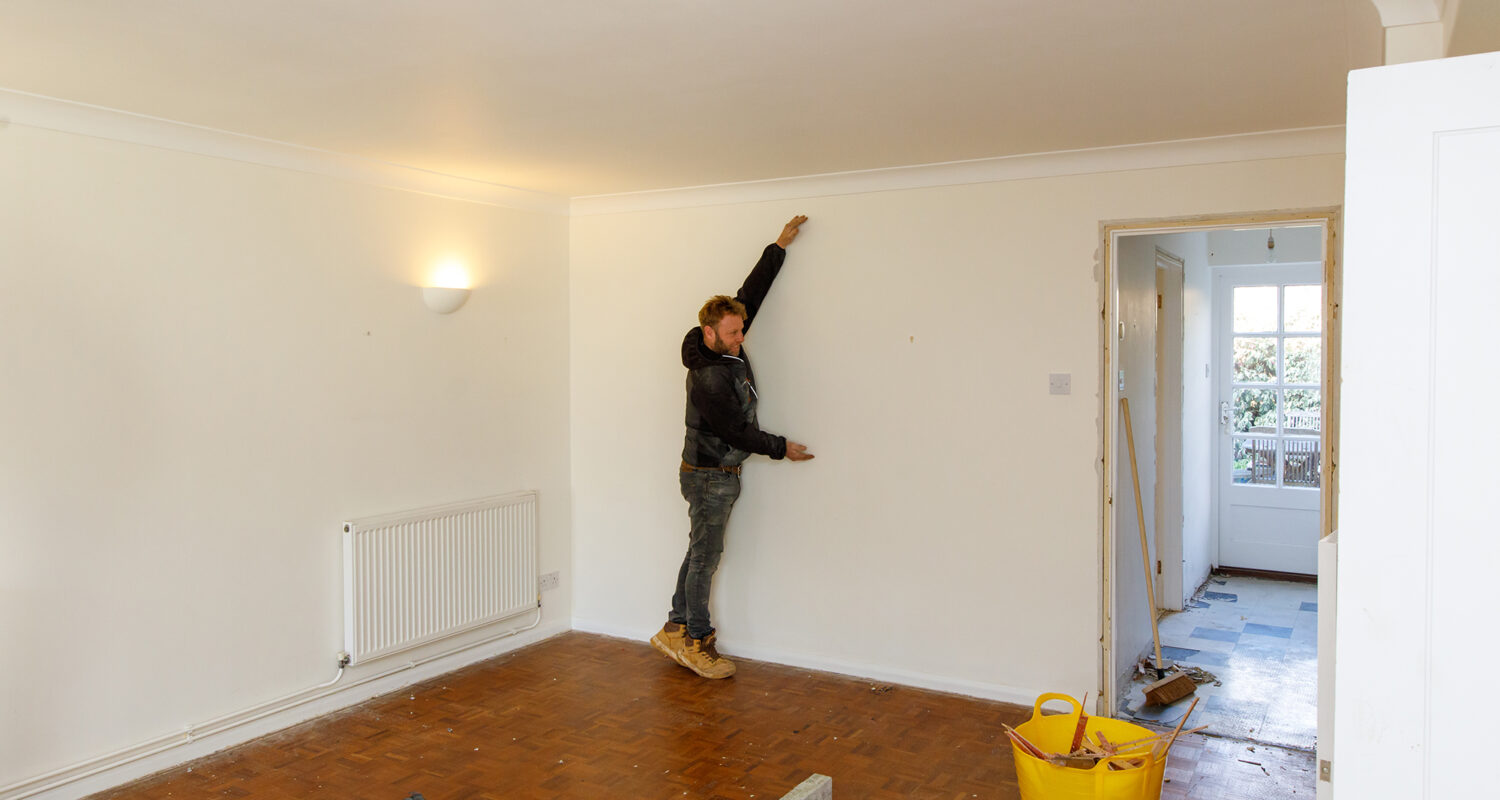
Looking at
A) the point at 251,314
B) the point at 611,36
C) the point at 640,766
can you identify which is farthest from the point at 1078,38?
the point at 251,314

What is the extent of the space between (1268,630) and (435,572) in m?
4.33

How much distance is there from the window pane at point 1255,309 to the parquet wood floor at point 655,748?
375cm

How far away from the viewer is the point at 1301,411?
256 inches

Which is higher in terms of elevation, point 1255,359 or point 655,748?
point 1255,359

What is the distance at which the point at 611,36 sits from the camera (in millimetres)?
2510

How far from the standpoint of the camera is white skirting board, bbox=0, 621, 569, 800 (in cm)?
316

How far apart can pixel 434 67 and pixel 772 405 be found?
2.37 meters

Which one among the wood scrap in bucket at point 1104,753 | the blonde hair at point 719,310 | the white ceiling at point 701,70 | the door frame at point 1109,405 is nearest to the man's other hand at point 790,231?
the blonde hair at point 719,310

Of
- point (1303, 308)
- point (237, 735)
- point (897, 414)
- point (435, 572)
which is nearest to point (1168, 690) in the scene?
point (897, 414)

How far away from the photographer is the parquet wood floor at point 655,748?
329cm

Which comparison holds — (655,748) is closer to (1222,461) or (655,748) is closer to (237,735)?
(237,735)

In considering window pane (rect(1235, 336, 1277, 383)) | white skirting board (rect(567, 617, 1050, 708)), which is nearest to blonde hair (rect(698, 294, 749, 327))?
white skirting board (rect(567, 617, 1050, 708))

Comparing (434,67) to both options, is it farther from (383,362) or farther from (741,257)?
(741,257)

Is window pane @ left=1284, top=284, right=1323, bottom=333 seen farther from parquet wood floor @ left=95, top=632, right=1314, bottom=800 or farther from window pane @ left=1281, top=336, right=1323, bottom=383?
parquet wood floor @ left=95, top=632, right=1314, bottom=800
